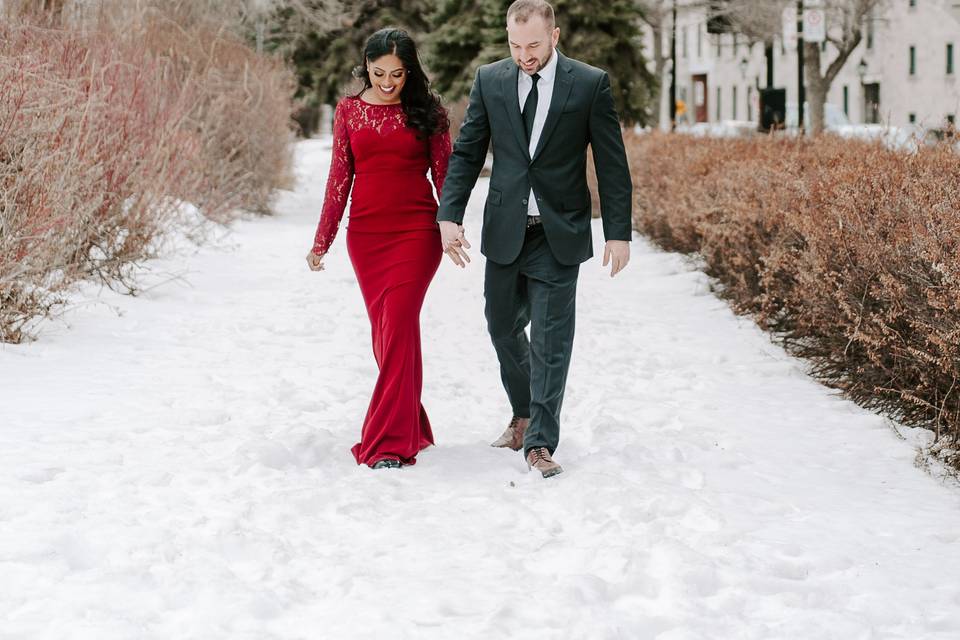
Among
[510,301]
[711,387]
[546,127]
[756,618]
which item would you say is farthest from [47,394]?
[756,618]

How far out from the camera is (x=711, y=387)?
25.5 feet

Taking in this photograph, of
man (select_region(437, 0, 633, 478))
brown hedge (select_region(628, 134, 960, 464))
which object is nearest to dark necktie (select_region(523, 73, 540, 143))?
man (select_region(437, 0, 633, 478))

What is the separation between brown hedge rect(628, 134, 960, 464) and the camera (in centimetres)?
607

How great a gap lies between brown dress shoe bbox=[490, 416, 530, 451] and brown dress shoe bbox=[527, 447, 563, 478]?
1.50 ft

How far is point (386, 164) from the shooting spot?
576cm

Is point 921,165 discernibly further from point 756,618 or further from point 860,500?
point 756,618

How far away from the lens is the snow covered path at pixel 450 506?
404 centimetres

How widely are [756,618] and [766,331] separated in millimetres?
5687

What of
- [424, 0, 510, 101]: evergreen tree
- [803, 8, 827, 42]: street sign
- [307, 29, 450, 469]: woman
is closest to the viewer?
[307, 29, 450, 469]: woman

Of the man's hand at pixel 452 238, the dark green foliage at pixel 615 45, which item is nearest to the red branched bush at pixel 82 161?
the man's hand at pixel 452 238

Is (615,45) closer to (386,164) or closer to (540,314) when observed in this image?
(386,164)

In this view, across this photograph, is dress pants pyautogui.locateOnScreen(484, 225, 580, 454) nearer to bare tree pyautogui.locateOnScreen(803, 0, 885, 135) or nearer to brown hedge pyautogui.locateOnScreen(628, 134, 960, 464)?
brown hedge pyautogui.locateOnScreen(628, 134, 960, 464)

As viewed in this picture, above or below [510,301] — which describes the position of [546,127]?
above

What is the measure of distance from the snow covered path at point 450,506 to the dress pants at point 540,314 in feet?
0.93
